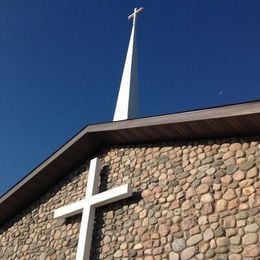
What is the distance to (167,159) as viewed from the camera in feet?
27.8

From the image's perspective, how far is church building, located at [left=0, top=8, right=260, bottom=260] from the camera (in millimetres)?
7039

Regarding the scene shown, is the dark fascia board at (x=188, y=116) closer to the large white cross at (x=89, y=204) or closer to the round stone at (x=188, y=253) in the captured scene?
the large white cross at (x=89, y=204)

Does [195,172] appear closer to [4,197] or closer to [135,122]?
[135,122]

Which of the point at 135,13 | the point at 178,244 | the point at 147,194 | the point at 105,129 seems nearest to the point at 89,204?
the point at 147,194

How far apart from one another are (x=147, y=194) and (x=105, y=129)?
181 cm

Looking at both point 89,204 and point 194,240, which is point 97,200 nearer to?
point 89,204

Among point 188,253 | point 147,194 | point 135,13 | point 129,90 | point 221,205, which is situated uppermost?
point 135,13

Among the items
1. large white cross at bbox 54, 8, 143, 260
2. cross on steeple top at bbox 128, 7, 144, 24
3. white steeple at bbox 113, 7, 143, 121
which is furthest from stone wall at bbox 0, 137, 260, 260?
cross on steeple top at bbox 128, 7, 144, 24

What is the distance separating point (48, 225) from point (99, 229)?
172 centimetres

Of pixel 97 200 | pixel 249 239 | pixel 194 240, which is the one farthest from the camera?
pixel 97 200

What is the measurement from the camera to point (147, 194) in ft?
27.3

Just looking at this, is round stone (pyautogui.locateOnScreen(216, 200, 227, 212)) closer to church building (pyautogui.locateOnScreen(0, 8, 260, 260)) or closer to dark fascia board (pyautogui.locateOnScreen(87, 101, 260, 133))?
church building (pyautogui.locateOnScreen(0, 8, 260, 260))

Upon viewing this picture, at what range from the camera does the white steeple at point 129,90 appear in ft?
43.8

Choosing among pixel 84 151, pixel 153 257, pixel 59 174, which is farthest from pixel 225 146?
pixel 59 174
